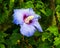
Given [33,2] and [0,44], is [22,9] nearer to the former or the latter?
[33,2]

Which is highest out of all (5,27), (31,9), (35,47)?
(31,9)

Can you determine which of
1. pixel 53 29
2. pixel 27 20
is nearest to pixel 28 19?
pixel 27 20

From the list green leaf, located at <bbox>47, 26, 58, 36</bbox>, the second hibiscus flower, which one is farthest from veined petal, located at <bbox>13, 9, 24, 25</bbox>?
green leaf, located at <bbox>47, 26, 58, 36</bbox>

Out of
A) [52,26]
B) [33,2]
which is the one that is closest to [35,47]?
[52,26]

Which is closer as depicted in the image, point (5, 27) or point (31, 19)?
point (31, 19)

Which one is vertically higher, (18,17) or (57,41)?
(18,17)

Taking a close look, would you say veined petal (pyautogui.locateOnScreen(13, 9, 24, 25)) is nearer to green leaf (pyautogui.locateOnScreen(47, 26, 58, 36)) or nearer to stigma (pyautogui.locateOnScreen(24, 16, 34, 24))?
stigma (pyautogui.locateOnScreen(24, 16, 34, 24))

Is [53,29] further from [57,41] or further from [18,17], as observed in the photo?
[18,17]

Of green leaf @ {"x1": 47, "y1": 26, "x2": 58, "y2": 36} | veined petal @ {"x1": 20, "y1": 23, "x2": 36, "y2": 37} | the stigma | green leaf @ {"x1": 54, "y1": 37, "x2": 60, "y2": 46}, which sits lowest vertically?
green leaf @ {"x1": 54, "y1": 37, "x2": 60, "y2": 46}
